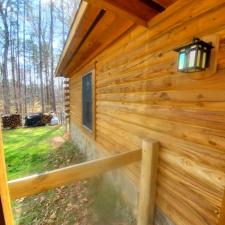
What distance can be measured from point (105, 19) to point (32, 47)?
18103 millimetres

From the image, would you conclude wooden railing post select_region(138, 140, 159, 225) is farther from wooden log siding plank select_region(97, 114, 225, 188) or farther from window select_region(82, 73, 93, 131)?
window select_region(82, 73, 93, 131)

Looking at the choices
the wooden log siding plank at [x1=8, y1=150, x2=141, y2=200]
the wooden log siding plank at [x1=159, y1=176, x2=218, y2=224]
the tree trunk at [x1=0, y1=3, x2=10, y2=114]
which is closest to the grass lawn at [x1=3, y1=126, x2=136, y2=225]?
the wooden log siding plank at [x1=159, y1=176, x2=218, y2=224]

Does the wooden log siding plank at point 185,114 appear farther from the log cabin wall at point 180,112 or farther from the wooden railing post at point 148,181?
the wooden railing post at point 148,181

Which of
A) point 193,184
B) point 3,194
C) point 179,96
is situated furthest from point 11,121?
point 3,194

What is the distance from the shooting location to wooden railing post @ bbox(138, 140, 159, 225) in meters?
1.85

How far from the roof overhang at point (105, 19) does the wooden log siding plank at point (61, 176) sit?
144cm

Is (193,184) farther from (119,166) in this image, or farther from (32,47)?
(32,47)

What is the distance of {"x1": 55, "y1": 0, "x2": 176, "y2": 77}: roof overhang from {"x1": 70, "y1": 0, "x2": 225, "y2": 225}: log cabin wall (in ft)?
0.46

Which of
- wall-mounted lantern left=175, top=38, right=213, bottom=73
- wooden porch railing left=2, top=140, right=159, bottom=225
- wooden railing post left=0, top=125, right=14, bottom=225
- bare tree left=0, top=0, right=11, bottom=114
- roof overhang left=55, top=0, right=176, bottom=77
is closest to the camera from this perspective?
wooden railing post left=0, top=125, right=14, bottom=225

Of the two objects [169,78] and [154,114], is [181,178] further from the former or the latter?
[169,78]

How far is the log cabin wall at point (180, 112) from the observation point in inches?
51.5

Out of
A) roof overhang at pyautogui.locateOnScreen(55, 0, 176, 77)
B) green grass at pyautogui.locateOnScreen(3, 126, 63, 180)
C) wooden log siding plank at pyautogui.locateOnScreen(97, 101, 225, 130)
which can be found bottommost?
A: green grass at pyautogui.locateOnScreen(3, 126, 63, 180)

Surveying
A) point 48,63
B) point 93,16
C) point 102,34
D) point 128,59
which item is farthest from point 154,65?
point 48,63

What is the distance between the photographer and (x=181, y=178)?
5.37 feet
